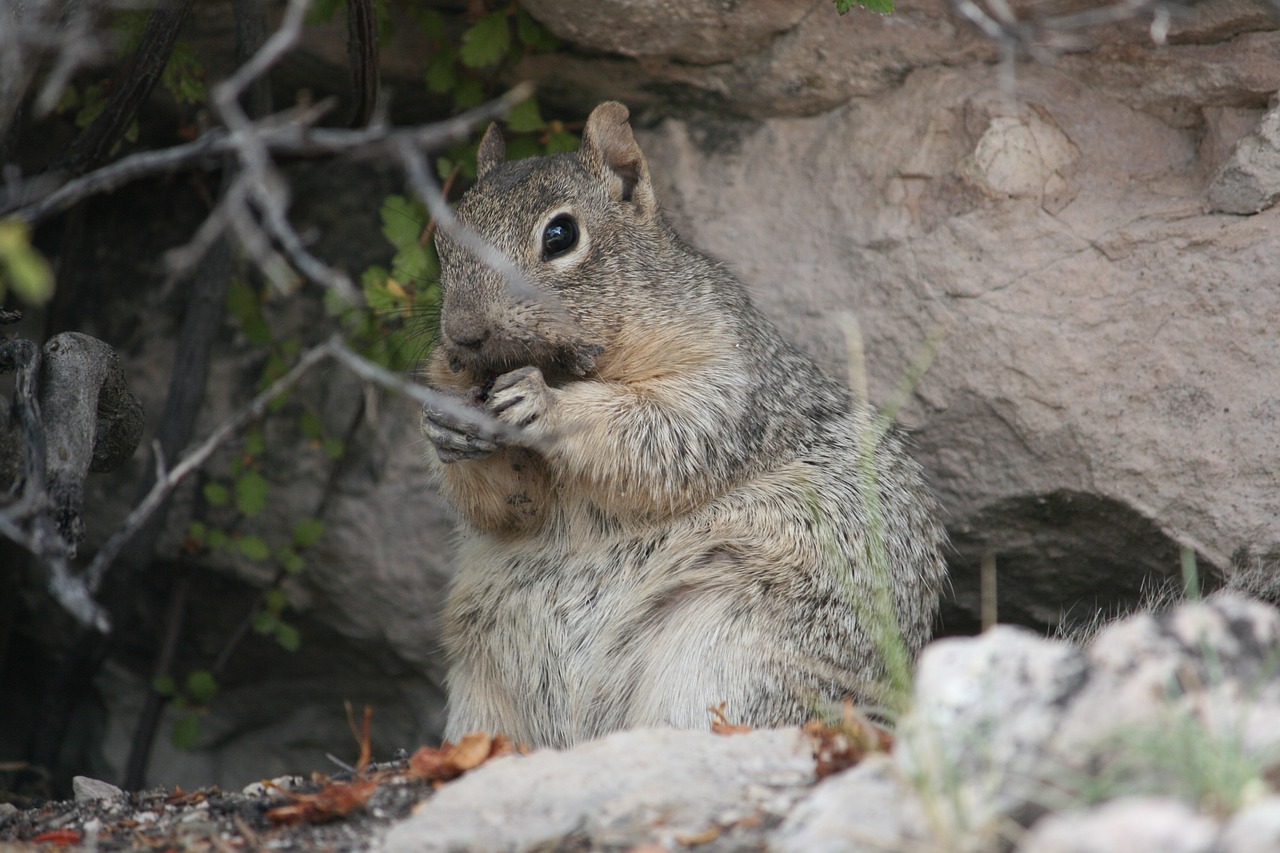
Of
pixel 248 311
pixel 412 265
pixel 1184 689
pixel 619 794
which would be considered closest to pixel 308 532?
pixel 248 311

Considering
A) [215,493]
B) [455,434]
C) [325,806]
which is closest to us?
[325,806]

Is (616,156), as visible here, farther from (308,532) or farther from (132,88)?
(308,532)

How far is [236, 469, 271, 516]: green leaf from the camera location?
5383mm

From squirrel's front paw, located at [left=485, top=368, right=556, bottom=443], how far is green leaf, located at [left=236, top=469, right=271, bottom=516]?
196 centimetres

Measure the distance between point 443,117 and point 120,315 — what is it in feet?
6.14

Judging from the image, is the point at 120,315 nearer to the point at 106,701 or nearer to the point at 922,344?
the point at 106,701

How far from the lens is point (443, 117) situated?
5645mm

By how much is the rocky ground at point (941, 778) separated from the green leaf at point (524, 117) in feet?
8.90

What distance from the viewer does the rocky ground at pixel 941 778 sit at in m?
2.04

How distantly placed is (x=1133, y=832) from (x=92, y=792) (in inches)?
127

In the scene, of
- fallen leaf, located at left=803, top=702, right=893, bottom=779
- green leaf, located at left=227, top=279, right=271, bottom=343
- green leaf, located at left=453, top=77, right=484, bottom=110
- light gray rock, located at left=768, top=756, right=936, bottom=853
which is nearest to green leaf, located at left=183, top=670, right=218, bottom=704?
green leaf, located at left=227, top=279, right=271, bottom=343

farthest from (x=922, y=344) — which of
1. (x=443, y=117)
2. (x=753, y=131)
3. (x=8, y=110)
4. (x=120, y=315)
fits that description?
(x=120, y=315)

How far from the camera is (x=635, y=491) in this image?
4.02m

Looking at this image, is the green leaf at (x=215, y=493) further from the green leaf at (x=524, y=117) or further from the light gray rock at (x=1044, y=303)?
the light gray rock at (x=1044, y=303)
